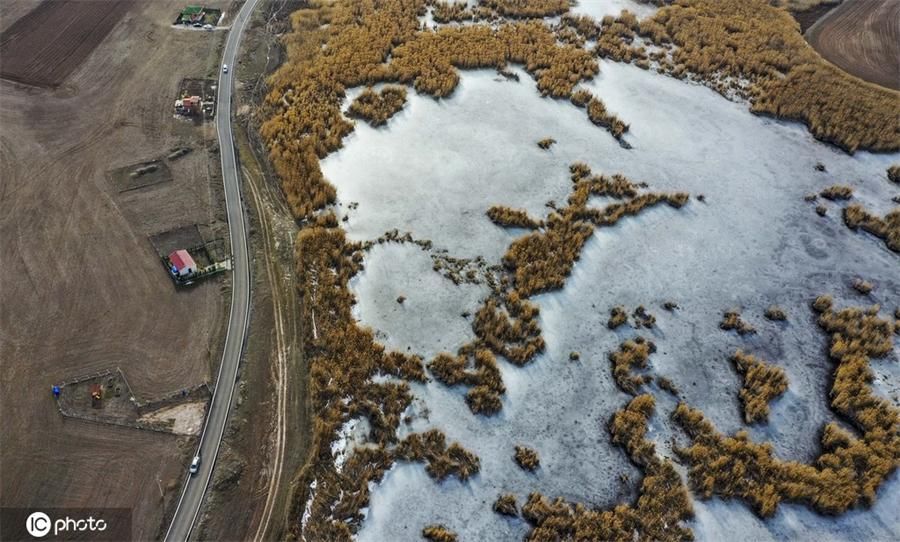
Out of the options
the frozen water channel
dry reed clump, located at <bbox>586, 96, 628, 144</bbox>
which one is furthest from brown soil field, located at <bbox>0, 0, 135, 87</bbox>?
dry reed clump, located at <bbox>586, 96, 628, 144</bbox>

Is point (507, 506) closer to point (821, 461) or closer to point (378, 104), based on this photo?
point (821, 461)

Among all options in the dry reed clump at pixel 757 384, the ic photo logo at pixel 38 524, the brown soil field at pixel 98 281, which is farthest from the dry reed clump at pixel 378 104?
the ic photo logo at pixel 38 524

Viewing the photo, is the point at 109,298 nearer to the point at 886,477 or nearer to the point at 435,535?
the point at 435,535

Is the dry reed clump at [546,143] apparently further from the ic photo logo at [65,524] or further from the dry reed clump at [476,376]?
the ic photo logo at [65,524]

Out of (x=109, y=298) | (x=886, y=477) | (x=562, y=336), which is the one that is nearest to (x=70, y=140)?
(x=109, y=298)

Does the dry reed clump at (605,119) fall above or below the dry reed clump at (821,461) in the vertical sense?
above

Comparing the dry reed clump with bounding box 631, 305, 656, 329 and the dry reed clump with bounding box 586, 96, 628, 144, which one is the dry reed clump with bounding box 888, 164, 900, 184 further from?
the dry reed clump with bounding box 631, 305, 656, 329
